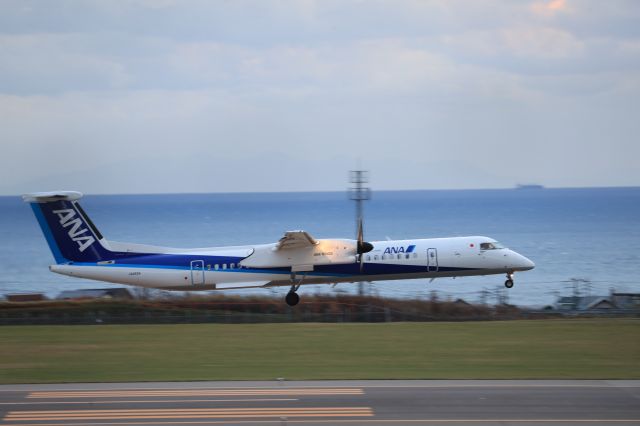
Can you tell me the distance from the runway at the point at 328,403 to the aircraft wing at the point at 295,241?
44.4 ft

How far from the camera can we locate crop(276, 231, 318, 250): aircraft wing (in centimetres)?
3338

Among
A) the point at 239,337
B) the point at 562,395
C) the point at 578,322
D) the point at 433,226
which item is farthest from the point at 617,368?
the point at 433,226

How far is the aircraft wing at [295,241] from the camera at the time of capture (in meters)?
33.4

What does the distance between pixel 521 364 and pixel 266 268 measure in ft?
48.3

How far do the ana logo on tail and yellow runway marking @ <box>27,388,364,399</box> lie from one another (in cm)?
1619

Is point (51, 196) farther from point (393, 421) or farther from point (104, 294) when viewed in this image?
point (393, 421)


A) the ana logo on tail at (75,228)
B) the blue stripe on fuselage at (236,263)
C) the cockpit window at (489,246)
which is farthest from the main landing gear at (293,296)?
the ana logo on tail at (75,228)

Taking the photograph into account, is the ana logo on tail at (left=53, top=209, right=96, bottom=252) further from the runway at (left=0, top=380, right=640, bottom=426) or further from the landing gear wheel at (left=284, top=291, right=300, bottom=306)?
the runway at (left=0, top=380, right=640, bottom=426)

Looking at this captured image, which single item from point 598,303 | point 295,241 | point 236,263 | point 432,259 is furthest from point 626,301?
point 236,263

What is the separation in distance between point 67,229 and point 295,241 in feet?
32.4

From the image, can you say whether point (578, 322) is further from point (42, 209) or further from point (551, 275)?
point (551, 275)

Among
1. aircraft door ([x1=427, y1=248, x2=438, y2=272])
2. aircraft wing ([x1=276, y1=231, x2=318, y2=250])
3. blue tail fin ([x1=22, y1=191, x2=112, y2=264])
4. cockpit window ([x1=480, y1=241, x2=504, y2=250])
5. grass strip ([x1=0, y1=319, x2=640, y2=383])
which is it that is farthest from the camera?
cockpit window ([x1=480, y1=241, x2=504, y2=250])

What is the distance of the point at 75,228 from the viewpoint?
34562 millimetres

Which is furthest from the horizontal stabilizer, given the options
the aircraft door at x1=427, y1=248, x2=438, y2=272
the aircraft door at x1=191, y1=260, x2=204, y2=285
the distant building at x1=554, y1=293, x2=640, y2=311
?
the distant building at x1=554, y1=293, x2=640, y2=311
